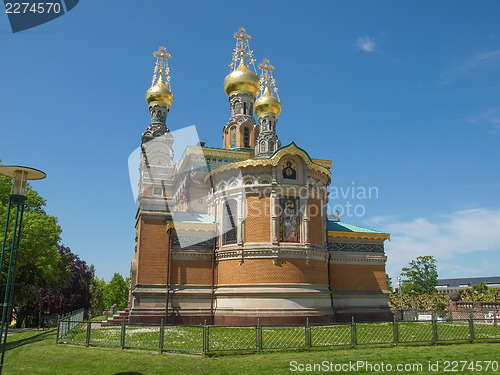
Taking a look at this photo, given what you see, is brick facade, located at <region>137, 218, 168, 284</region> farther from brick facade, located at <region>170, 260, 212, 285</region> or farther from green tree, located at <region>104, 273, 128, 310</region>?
green tree, located at <region>104, 273, 128, 310</region>

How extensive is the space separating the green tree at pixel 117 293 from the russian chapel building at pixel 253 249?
36200mm

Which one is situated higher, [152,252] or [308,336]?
[152,252]

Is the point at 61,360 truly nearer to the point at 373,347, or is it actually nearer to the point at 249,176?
the point at 373,347

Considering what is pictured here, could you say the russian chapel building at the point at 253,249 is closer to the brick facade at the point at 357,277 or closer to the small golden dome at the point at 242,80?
the brick facade at the point at 357,277

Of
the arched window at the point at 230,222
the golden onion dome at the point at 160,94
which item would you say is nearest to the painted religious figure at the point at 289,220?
the arched window at the point at 230,222

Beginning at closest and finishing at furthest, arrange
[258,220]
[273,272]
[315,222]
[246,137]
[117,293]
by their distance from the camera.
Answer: [273,272] → [258,220] → [315,222] → [246,137] → [117,293]

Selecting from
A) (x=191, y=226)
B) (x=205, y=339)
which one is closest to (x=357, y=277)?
(x=191, y=226)

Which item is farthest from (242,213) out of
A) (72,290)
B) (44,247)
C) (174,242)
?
(72,290)

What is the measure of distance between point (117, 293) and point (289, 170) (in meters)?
43.6

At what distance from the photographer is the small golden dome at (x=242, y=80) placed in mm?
31281

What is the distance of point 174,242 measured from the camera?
22656 millimetres

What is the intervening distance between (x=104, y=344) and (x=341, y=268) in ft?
49.3

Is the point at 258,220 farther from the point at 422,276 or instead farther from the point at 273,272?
the point at 422,276

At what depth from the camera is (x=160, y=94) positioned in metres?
30.8
